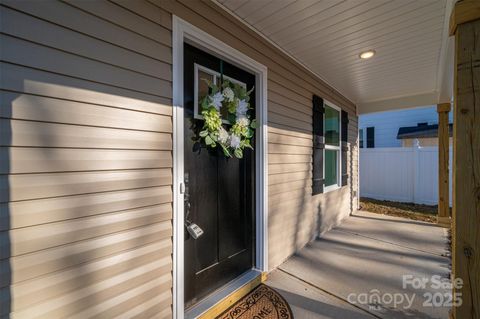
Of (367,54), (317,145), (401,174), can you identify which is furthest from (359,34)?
(401,174)

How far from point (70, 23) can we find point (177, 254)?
147 cm

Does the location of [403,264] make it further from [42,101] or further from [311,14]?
[42,101]

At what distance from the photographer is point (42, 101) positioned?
3.41 ft

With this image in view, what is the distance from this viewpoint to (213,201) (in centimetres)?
200

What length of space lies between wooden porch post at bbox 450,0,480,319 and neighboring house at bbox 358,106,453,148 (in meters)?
8.63

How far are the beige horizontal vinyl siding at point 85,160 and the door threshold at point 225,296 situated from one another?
33 cm

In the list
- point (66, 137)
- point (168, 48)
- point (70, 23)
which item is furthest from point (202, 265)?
point (70, 23)

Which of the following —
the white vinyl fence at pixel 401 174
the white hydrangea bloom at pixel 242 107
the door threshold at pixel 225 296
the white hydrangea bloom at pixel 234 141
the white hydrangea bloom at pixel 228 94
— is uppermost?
the white hydrangea bloom at pixel 228 94

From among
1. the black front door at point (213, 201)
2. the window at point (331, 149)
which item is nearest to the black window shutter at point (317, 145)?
the window at point (331, 149)

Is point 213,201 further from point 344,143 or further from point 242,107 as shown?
point 344,143

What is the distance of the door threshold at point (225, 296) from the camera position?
Result: 176cm

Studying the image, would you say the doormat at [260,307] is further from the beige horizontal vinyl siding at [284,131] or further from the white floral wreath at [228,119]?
the white floral wreath at [228,119]

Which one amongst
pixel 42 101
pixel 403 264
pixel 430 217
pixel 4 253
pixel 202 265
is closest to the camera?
pixel 4 253

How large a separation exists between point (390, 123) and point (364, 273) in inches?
355
